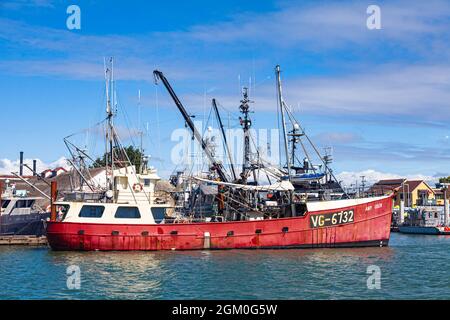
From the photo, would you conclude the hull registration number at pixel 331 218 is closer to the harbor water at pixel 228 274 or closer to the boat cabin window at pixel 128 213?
the harbor water at pixel 228 274

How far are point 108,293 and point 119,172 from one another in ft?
64.8

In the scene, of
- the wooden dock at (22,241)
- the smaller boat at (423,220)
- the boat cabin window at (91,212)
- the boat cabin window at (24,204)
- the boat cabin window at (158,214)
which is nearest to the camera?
the boat cabin window at (91,212)

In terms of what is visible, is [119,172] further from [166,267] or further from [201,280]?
[201,280]

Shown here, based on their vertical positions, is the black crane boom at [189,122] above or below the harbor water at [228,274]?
above

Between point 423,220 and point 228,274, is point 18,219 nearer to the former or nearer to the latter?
point 228,274

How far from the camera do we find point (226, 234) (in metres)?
42.5

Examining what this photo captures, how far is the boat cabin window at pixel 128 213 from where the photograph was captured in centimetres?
4150

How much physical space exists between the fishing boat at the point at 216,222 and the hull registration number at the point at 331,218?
71mm

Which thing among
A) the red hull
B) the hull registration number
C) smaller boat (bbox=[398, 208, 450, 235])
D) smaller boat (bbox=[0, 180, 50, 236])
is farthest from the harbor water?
smaller boat (bbox=[398, 208, 450, 235])

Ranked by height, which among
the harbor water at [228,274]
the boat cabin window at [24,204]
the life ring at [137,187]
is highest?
the life ring at [137,187]

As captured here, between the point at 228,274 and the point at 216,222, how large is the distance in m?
11.3

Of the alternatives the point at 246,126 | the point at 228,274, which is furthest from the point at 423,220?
the point at 228,274

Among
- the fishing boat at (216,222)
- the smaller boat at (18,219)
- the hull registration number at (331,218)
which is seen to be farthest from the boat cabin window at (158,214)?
the smaller boat at (18,219)

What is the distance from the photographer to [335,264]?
35.4m
